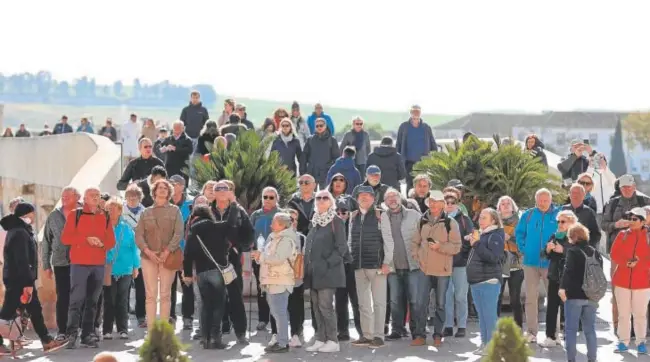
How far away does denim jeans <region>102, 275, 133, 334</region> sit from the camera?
15891mm

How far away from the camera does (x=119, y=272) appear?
1595 cm

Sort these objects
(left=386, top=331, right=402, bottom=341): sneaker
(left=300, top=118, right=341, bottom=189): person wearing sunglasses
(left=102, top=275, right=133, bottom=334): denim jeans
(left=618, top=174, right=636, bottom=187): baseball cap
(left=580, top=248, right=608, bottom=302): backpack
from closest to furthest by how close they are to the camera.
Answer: (left=580, top=248, right=608, bottom=302): backpack
(left=102, top=275, right=133, bottom=334): denim jeans
(left=386, top=331, right=402, bottom=341): sneaker
(left=618, top=174, right=636, bottom=187): baseball cap
(left=300, top=118, right=341, bottom=189): person wearing sunglasses

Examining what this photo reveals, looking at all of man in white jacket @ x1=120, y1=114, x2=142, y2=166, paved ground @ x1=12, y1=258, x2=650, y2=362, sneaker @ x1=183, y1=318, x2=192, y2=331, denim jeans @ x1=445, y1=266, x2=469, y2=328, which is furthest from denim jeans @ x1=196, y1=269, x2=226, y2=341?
man in white jacket @ x1=120, y1=114, x2=142, y2=166

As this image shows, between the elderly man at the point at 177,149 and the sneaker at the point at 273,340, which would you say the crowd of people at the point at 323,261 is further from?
the elderly man at the point at 177,149

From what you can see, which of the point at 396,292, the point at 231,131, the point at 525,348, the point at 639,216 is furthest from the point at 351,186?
the point at 525,348

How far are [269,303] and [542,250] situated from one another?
2.89 metres

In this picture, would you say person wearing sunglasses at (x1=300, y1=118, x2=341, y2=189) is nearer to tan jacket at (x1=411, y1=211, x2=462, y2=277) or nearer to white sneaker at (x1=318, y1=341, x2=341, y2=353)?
tan jacket at (x1=411, y1=211, x2=462, y2=277)

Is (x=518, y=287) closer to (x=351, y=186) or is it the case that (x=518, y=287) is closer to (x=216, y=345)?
(x=216, y=345)

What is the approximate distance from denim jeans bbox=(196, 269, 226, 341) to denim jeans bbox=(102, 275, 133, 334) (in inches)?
41.2

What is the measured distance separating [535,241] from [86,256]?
469 centimetres

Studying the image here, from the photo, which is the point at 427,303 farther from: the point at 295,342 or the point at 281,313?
the point at 281,313

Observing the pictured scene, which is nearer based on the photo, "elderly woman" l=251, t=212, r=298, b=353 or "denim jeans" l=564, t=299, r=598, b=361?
"denim jeans" l=564, t=299, r=598, b=361

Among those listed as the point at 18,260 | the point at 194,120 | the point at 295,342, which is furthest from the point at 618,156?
the point at 18,260

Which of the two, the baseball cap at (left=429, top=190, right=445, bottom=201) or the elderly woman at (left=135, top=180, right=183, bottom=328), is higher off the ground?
the baseball cap at (left=429, top=190, right=445, bottom=201)
